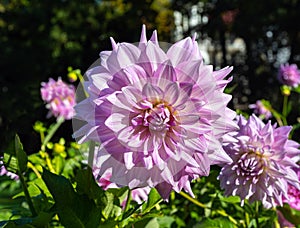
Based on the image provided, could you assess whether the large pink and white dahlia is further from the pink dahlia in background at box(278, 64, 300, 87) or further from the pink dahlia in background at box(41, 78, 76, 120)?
the pink dahlia in background at box(278, 64, 300, 87)

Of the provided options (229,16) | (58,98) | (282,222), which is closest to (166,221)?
(282,222)

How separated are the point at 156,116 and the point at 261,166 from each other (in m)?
0.28

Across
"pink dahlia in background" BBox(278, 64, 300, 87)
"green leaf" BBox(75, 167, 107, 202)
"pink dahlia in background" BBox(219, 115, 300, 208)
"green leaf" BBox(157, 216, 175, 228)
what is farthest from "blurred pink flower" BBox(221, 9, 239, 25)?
"green leaf" BBox(75, 167, 107, 202)

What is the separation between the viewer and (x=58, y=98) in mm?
1705

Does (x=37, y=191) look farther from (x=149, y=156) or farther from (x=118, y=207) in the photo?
(x=149, y=156)

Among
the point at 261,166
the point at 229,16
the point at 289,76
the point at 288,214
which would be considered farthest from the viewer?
the point at 229,16

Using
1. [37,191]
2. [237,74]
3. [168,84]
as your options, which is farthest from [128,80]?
[237,74]

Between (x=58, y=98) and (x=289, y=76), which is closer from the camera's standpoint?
(x=58, y=98)

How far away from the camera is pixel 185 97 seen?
0.49 meters

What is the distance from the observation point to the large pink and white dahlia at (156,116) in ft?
1.60

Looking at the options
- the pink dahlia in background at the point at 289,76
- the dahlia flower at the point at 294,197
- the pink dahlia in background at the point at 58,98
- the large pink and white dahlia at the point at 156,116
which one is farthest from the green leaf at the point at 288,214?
the pink dahlia in background at the point at 289,76

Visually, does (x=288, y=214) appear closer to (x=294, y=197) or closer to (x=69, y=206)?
(x=294, y=197)

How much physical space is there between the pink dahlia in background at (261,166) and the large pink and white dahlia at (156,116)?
0.22 m

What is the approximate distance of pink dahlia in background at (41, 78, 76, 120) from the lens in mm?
1678
